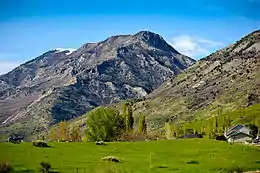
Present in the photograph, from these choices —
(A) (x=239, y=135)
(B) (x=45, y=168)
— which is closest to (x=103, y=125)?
(B) (x=45, y=168)

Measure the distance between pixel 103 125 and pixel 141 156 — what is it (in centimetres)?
5216

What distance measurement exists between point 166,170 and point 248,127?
154346mm

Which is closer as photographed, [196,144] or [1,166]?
[1,166]

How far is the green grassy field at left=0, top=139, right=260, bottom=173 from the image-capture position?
38156mm

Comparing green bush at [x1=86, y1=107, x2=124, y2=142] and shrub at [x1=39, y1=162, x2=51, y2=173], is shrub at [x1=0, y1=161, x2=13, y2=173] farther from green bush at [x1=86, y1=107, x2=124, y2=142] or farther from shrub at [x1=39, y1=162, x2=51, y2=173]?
green bush at [x1=86, y1=107, x2=124, y2=142]

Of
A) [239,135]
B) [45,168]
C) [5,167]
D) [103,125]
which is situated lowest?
[45,168]

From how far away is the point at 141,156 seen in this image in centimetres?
4788

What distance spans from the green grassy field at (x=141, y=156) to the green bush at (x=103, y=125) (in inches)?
1500

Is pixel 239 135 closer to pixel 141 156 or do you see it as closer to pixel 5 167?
pixel 141 156

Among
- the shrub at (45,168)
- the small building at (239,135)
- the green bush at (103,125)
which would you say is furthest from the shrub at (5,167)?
the small building at (239,135)

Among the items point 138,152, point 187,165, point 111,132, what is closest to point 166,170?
point 187,165

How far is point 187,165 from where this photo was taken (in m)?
43.1

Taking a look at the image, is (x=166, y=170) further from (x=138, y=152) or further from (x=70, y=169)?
(x=138, y=152)

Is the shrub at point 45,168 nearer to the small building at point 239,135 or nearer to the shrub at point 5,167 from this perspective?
the shrub at point 5,167
